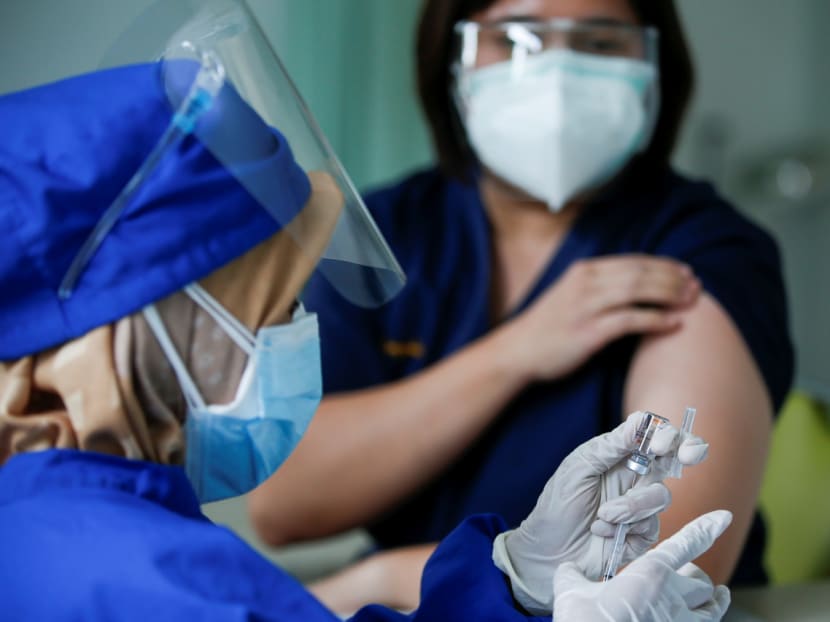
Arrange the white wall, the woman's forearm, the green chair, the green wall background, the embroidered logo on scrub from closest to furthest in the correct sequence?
the woman's forearm
the embroidered logo on scrub
the green chair
the green wall background
the white wall

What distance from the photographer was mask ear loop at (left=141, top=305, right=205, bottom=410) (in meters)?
0.64

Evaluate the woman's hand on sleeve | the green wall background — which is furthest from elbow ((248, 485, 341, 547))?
the green wall background

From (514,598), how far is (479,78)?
2.30 ft

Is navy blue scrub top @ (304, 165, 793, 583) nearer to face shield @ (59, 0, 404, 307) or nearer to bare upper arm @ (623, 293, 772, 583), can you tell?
bare upper arm @ (623, 293, 772, 583)

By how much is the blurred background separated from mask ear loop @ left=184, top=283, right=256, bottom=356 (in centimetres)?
21

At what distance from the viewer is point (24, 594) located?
546 millimetres

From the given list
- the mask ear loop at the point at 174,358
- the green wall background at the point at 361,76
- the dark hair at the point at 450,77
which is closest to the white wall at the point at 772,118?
the green wall background at the point at 361,76

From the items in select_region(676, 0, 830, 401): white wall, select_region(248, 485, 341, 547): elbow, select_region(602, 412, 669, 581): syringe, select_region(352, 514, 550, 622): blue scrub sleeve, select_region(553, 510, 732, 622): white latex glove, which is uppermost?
select_region(602, 412, 669, 581): syringe

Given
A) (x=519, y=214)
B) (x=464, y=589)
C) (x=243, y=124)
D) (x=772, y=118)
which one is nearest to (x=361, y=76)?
(x=519, y=214)

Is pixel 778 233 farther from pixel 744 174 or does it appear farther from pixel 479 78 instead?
pixel 479 78

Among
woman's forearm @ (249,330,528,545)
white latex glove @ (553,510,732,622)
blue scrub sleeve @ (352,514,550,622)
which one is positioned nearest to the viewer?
white latex glove @ (553,510,732,622)

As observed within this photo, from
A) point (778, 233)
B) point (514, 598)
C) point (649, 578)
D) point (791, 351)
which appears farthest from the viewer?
point (778, 233)

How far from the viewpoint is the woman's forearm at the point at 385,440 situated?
108cm

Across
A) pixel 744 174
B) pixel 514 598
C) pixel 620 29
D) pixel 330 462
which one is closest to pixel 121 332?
pixel 514 598
